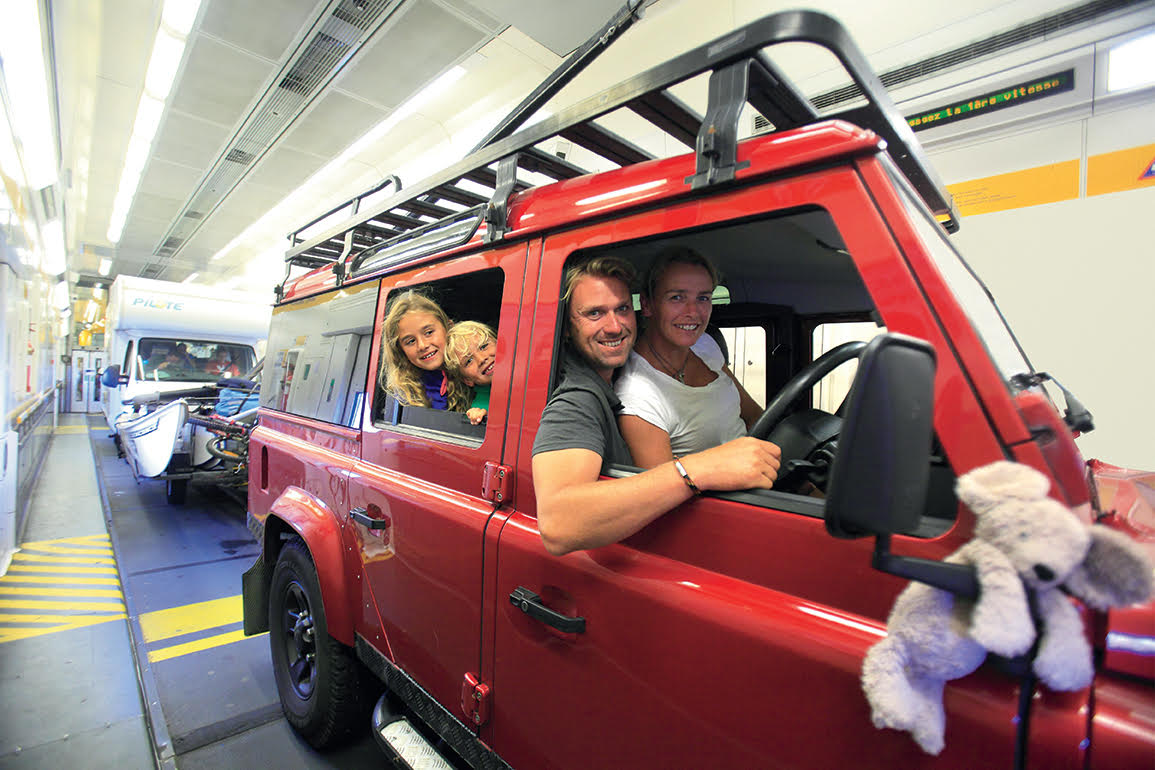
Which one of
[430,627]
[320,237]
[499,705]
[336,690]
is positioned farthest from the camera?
[320,237]

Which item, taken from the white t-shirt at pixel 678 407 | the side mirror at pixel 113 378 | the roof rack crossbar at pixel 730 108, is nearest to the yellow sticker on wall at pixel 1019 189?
the roof rack crossbar at pixel 730 108

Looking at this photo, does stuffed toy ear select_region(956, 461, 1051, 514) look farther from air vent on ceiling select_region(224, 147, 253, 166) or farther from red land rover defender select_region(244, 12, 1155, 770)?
air vent on ceiling select_region(224, 147, 253, 166)

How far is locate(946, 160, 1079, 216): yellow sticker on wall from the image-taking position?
8.89 feet

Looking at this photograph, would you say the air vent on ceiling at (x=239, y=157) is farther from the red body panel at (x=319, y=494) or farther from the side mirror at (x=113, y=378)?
the red body panel at (x=319, y=494)

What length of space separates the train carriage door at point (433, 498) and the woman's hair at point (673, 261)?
39 cm

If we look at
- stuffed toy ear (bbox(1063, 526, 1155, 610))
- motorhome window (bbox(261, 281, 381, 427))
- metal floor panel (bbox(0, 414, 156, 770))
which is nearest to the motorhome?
metal floor panel (bbox(0, 414, 156, 770))

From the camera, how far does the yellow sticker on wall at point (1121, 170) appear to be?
2.48 meters

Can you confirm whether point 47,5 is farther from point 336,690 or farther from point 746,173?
point 746,173

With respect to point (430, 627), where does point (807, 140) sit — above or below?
above

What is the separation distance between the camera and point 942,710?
0.72 meters

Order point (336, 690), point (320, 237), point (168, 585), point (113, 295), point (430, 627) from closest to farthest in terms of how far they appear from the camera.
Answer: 1. point (430, 627)
2. point (336, 690)
3. point (320, 237)
4. point (168, 585)
5. point (113, 295)

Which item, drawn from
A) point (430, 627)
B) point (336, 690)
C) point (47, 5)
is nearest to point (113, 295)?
point (47, 5)

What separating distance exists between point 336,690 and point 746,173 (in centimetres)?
236

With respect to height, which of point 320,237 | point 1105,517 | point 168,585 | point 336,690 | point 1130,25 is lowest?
point 168,585
